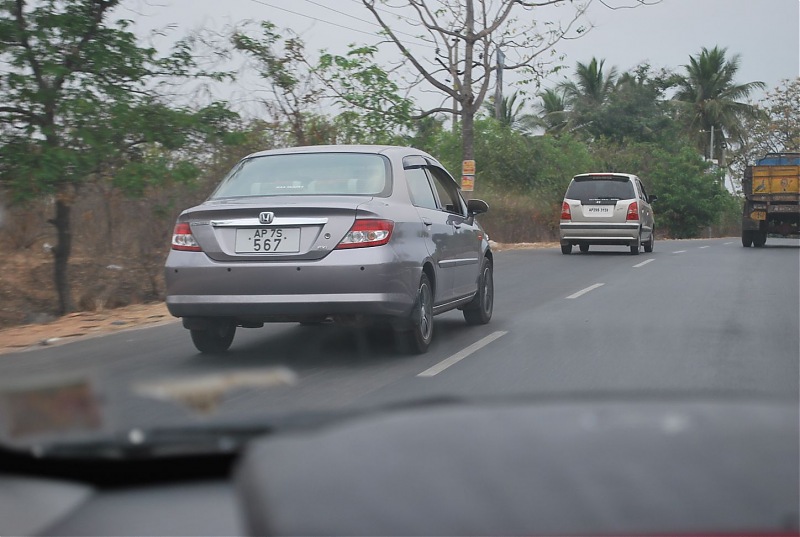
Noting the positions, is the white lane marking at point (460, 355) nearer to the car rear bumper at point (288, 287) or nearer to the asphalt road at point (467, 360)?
the asphalt road at point (467, 360)

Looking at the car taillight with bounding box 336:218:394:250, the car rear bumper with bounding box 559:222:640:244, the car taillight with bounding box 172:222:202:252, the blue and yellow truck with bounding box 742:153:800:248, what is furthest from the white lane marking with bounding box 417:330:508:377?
the blue and yellow truck with bounding box 742:153:800:248

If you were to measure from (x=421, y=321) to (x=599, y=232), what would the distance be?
50.5 ft

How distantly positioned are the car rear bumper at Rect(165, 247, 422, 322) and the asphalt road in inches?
17.9

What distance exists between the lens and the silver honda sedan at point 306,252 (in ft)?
22.8

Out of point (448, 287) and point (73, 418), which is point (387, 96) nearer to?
point (448, 287)

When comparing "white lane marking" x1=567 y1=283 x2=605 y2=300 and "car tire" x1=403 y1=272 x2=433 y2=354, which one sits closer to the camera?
"car tire" x1=403 y1=272 x2=433 y2=354

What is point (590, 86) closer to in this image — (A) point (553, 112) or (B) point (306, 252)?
(A) point (553, 112)

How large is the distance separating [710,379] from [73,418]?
15.7 ft

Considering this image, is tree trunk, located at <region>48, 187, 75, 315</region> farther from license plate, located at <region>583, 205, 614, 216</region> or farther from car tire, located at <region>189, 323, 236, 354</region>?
license plate, located at <region>583, 205, 614, 216</region>

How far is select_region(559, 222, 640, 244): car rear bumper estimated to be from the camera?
882 inches

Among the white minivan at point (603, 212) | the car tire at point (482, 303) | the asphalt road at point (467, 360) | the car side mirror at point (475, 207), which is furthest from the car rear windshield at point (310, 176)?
the white minivan at point (603, 212)

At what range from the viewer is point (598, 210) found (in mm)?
22641

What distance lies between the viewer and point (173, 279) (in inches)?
283

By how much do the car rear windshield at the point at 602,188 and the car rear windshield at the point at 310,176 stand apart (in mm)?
15401
